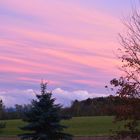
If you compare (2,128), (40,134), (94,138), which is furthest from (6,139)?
(40,134)

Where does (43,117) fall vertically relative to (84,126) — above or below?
below

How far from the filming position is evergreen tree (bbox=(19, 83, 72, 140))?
26.8 m

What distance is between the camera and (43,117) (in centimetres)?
2669

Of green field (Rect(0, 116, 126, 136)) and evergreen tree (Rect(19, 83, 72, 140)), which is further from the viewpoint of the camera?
green field (Rect(0, 116, 126, 136))

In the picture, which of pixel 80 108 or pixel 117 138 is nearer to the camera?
pixel 117 138

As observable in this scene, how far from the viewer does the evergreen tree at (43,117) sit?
26.8 metres

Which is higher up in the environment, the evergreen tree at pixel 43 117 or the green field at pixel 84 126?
the green field at pixel 84 126

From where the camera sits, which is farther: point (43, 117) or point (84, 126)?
point (84, 126)

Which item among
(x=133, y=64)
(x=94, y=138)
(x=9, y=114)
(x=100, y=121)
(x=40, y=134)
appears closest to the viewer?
(x=133, y=64)

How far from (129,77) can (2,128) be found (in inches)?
1567

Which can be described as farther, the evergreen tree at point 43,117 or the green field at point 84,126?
the green field at point 84,126

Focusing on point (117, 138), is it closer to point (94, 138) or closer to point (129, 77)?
point (129, 77)

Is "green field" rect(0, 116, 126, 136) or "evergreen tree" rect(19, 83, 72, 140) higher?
"green field" rect(0, 116, 126, 136)

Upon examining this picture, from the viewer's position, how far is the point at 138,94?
71.8 ft
